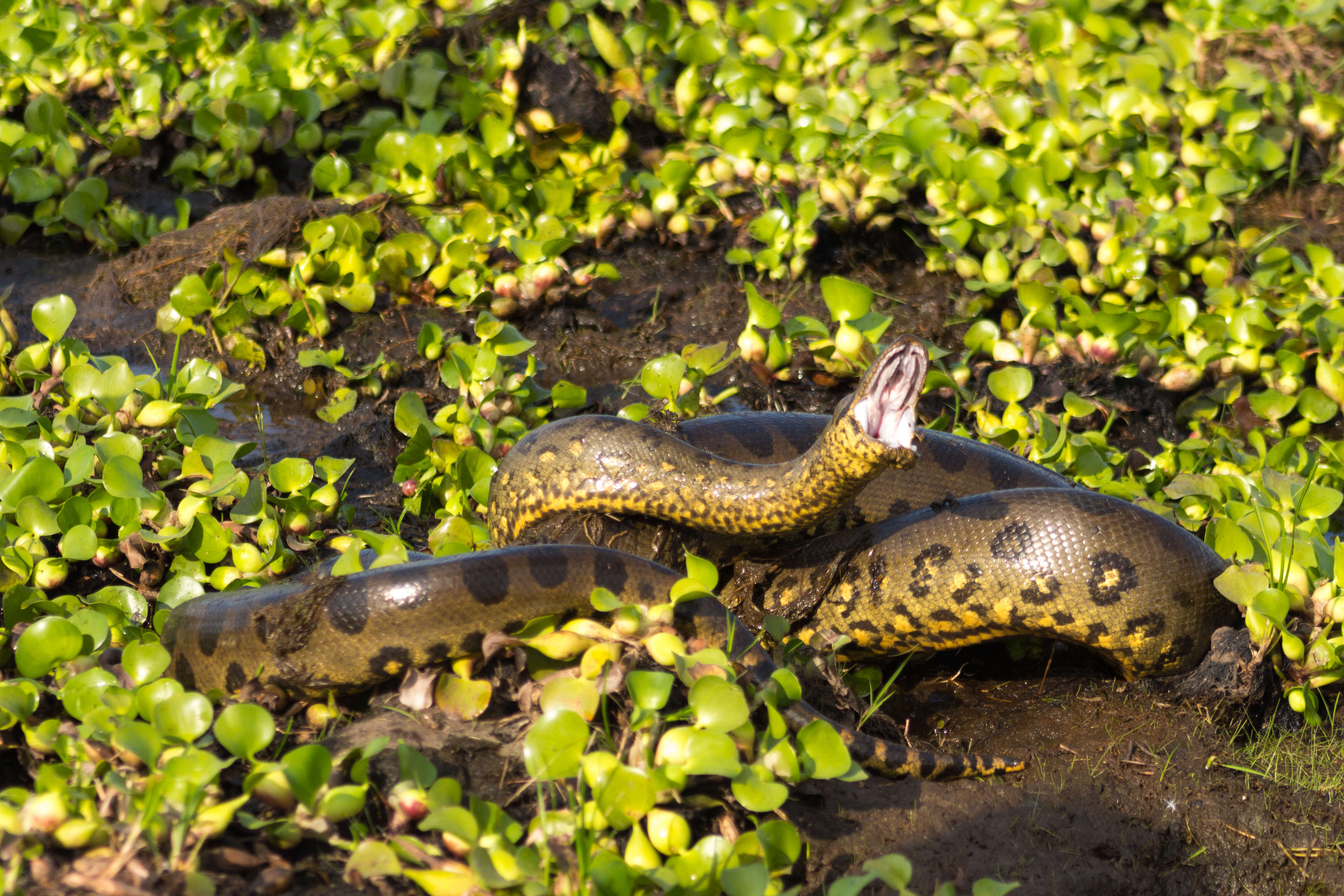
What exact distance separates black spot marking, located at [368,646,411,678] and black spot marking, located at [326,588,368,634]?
84 mm

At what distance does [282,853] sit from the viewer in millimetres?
2750

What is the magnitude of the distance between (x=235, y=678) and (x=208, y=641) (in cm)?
14

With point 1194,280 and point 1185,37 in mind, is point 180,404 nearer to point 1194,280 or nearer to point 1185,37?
point 1194,280

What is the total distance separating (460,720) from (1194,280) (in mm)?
4826

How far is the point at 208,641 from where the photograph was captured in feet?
11.1

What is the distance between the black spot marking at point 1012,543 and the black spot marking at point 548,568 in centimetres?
150

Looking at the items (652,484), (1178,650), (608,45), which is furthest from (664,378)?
(608,45)

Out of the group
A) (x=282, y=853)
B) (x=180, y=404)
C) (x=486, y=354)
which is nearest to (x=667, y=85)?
(x=486, y=354)

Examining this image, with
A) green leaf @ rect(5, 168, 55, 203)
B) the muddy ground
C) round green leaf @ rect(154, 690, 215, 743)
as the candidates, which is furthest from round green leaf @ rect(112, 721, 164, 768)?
green leaf @ rect(5, 168, 55, 203)

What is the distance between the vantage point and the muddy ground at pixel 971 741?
3.21 meters

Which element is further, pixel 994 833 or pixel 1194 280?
pixel 1194 280

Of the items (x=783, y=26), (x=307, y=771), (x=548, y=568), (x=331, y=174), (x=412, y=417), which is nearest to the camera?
(x=307, y=771)

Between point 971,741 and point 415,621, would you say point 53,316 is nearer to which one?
point 415,621

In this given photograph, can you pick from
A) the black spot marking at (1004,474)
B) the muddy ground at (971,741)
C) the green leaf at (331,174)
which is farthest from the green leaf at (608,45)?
the black spot marking at (1004,474)
